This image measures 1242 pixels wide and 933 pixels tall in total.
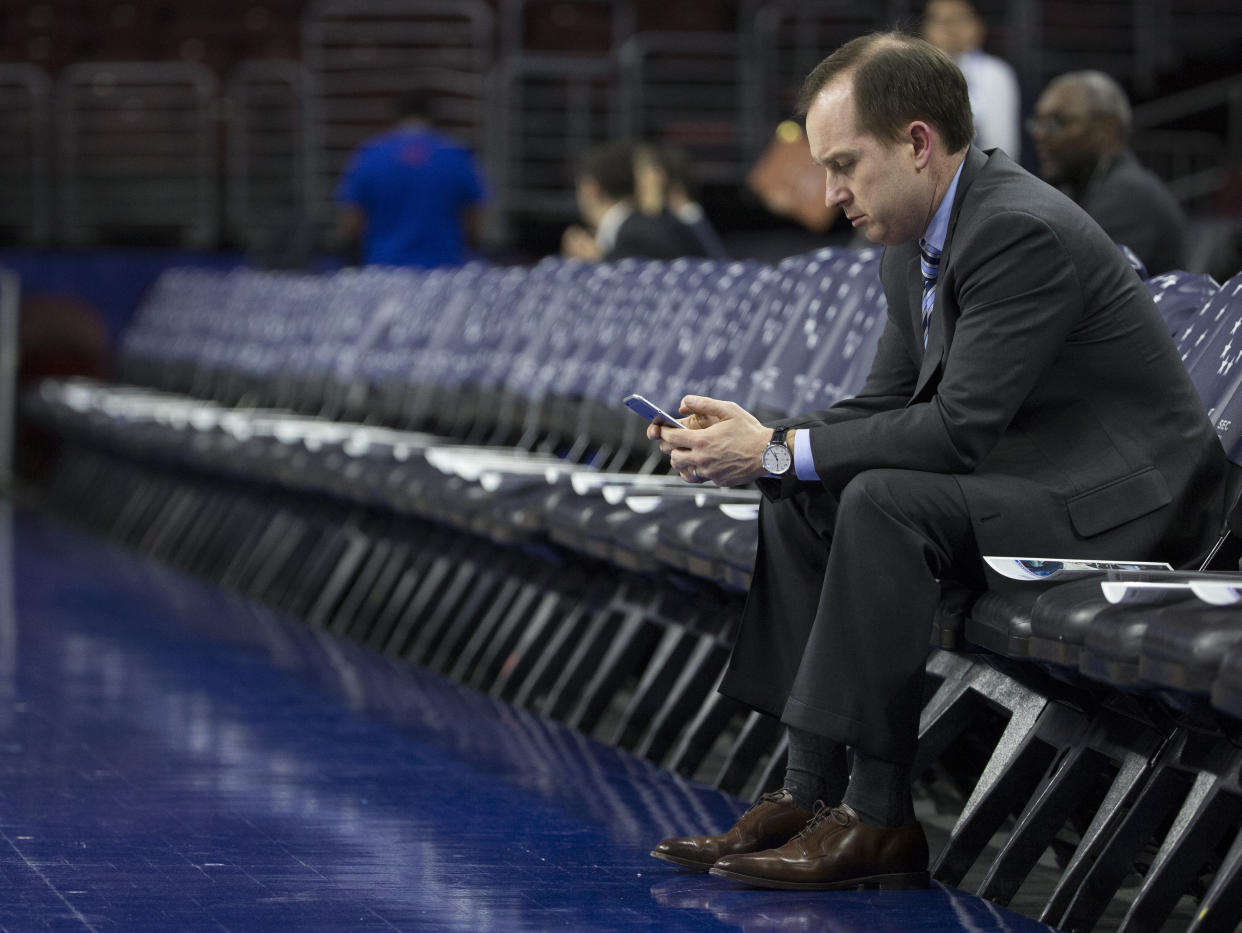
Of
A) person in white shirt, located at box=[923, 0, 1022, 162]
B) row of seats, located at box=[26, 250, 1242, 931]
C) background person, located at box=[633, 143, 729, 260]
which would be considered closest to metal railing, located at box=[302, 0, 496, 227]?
row of seats, located at box=[26, 250, 1242, 931]

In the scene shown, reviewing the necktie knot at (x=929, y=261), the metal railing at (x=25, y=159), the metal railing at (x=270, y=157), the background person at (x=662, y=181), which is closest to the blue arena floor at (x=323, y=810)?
the necktie knot at (x=929, y=261)

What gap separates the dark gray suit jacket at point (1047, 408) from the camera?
286 cm

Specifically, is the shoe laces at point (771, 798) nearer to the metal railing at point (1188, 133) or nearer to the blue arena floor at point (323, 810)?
the blue arena floor at point (323, 810)

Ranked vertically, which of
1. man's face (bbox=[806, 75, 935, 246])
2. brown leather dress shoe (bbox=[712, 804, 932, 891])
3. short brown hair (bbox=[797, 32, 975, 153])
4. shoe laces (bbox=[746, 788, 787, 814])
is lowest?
brown leather dress shoe (bbox=[712, 804, 932, 891])

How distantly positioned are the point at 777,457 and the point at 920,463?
8.0 inches

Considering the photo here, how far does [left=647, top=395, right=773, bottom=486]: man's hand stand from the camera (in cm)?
300

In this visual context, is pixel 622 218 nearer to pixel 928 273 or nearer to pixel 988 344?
pixel 928 273

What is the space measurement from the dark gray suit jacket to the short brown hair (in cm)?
8

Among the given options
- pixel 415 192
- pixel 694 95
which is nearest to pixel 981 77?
pixel 415 192

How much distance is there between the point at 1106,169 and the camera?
514 centimetres

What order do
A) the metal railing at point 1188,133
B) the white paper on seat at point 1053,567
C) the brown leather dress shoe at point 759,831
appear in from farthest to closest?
the metal railing at point 1188,133 < the brown leather dress shoe at point 759,831 < the white paper on seat at point 1053,567

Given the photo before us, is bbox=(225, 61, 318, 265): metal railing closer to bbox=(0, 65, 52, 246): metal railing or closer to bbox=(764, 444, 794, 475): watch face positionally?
bbox=(0, 65, 52, 246): metal railing

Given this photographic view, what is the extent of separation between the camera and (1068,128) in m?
5.18

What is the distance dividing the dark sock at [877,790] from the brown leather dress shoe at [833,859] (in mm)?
14
